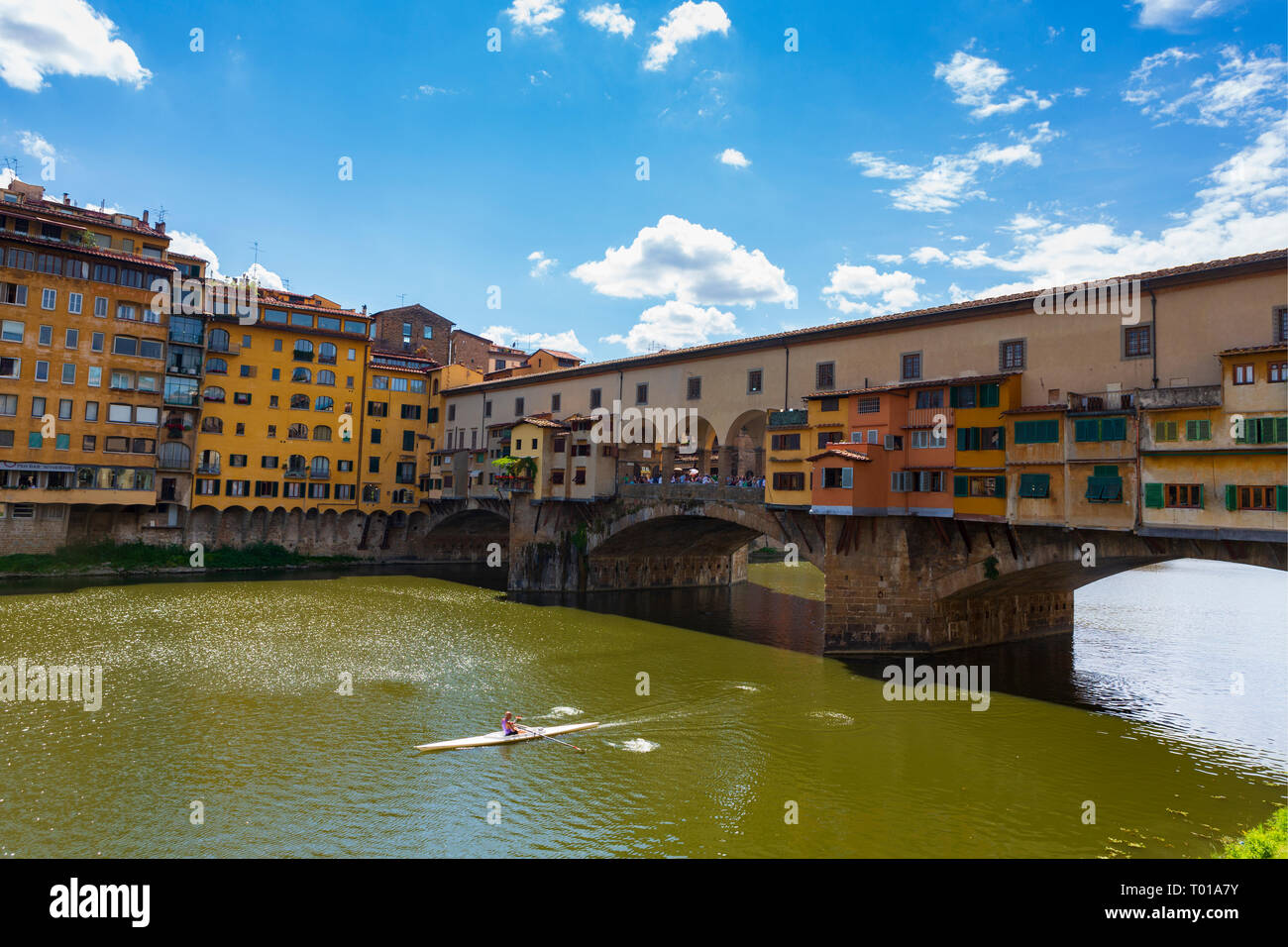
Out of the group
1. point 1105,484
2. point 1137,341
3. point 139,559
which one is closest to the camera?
point 1105,484

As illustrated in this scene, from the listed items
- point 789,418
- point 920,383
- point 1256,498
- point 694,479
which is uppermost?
point 920,383

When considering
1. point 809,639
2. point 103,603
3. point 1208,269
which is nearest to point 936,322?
point 1208,269

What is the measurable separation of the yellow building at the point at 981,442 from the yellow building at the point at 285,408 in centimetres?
5332

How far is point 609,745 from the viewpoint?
73.4 feet

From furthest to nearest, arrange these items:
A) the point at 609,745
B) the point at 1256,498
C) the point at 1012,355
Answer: the point at 1012,355 → the point at 1256,498 → the point at 609,745

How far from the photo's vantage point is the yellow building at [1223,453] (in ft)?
73.5

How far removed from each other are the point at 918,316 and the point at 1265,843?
23789mm

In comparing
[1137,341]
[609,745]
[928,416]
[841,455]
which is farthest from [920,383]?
[609,745]

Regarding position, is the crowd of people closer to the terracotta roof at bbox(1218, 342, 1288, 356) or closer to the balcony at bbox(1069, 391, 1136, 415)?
the balcony at bbox(1069, 391, 1136, 415)

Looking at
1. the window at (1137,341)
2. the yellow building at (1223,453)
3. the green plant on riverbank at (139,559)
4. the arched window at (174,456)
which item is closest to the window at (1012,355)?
the window at (1137,341)

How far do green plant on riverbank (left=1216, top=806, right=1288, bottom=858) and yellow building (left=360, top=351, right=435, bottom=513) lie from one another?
64.3 m

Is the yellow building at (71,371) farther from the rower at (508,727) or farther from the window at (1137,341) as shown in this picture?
the window at (1137,341)

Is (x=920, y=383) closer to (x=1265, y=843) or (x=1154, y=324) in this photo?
(x=1154, y=324)
